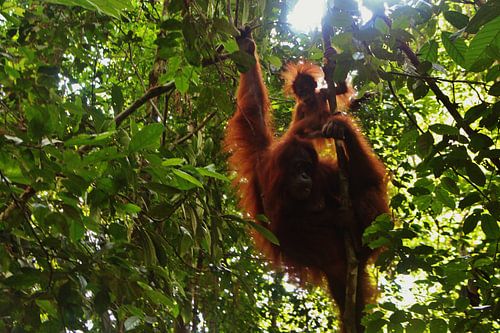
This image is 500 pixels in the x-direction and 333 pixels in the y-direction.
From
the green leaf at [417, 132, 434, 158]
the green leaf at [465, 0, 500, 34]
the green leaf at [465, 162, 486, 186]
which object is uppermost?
the green leaf at [417, 132, 434, 158]

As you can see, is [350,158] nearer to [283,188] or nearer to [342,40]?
[283,188]

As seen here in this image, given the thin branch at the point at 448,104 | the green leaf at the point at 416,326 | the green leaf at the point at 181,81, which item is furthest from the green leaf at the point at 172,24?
the green leaf at the point at 416,326

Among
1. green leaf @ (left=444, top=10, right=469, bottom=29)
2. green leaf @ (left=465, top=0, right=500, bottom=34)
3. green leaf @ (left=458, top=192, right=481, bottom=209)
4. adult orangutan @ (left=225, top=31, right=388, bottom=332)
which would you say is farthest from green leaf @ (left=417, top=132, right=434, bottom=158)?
adult orangutan @ (left=225, top=31, right=388, bottom=332)

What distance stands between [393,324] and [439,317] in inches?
8.1

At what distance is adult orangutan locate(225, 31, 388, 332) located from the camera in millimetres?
3166

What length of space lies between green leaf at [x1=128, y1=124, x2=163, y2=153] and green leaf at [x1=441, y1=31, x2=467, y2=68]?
96 cm

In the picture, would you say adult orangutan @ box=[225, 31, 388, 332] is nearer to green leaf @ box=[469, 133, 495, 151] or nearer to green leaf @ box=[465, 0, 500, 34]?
green leaf @ box=[469, 133, 495, 151]

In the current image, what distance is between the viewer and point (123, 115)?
2.45 meters

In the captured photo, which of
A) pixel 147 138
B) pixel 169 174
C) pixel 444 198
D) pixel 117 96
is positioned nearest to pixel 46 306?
pixel 169 174

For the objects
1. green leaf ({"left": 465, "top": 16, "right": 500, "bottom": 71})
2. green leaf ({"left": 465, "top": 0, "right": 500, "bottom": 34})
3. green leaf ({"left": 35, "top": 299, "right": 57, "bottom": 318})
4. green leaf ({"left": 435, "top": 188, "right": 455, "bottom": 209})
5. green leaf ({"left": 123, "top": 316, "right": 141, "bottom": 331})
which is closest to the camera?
green leaf ({"left": 465, "top": 0, "right": 500, "bottom": 34})

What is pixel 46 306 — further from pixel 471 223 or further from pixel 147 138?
pixel 471 223

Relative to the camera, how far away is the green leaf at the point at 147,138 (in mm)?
1385

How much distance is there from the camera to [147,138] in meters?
1.39

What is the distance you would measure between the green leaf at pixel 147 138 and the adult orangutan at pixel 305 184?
5.71 feet
